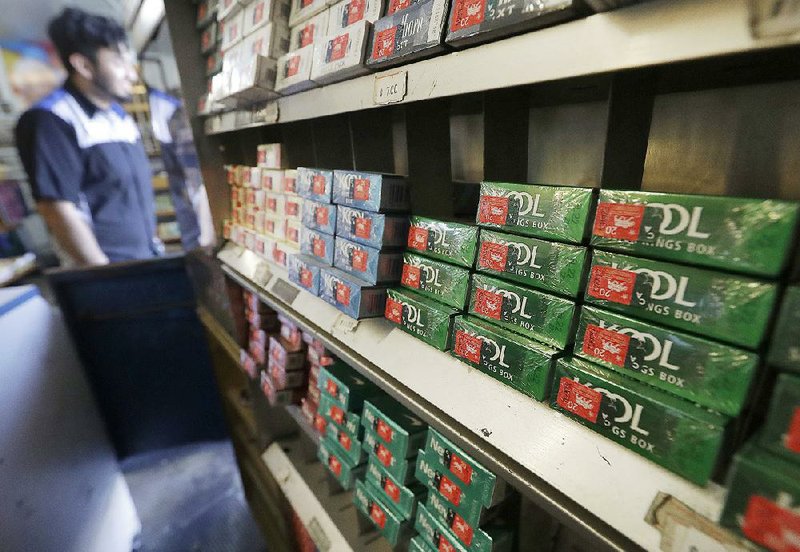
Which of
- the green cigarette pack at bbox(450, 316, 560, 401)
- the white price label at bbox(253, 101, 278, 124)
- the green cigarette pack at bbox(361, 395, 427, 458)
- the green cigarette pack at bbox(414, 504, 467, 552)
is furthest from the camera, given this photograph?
the white price label at bbox(253, 101, 278, 124)

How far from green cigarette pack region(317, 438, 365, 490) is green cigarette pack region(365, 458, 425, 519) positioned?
8 centimetres

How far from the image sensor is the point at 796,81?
580mm

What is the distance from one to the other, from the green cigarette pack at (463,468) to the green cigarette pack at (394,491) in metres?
0.19

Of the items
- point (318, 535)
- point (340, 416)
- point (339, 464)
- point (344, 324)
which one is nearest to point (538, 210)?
point (344, 324)

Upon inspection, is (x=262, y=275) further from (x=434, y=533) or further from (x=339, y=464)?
(x=434, y=533)

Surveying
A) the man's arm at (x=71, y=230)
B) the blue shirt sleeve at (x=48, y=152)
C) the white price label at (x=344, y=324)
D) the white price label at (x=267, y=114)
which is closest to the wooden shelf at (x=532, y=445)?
the white price label at (x=344, y=324)

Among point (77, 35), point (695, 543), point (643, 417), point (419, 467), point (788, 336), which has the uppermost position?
point (77, 35)

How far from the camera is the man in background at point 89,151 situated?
2783mm

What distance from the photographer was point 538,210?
576mm

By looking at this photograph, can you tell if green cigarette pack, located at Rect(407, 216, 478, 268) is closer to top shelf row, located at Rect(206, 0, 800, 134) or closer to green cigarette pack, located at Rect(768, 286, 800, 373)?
top shelf row, located at Rect(206, 0, 800, 134)

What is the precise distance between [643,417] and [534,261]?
0.82ft

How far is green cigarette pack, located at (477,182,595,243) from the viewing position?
0.53m

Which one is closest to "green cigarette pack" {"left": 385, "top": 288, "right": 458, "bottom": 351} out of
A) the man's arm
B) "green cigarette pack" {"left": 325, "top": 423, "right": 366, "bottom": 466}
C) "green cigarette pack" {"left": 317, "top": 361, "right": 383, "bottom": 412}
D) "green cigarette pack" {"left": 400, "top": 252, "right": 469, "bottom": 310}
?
"green cigarette pack" {"left": 400, "top": 252, "right": 469, "bottom": 310}

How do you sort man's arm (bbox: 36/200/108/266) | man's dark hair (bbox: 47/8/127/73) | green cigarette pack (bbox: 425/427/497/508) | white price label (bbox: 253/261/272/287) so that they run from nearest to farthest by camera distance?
green cigarette pack (bbox: 425/427/497/508) < white price label (bbox: 253/261/272/287) < man's arm (bbox: 36/200/108/266) < man's dark hair (bbox: 47/8/127/73)
